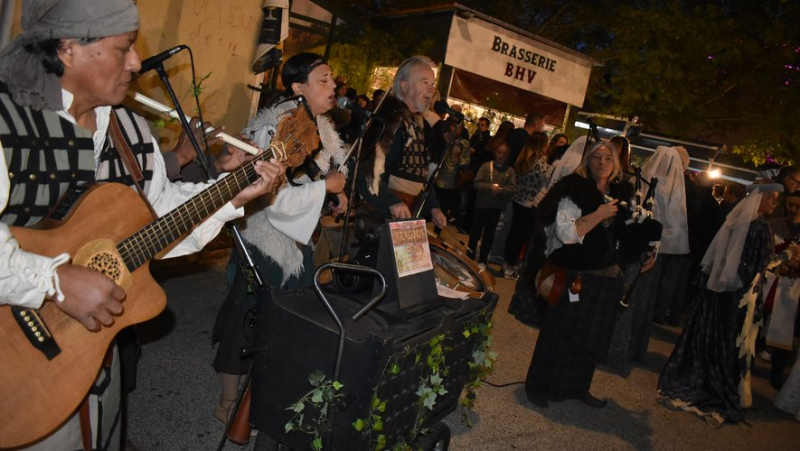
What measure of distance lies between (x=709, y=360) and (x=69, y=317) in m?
5.49

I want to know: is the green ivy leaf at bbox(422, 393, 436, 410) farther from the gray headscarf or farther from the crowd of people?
the gray headscarf

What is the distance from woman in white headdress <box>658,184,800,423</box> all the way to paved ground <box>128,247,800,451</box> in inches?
9.0

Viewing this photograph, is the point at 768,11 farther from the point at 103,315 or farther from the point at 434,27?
the point at 103,315

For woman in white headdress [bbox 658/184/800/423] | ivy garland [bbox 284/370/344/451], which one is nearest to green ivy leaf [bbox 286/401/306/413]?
ivy garland [bbox 284/370/344/451]

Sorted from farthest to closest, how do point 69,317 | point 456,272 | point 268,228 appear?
point 456,272 < point 268,228 < point 69,317

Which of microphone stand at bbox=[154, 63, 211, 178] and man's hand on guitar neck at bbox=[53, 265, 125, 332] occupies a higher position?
microphone stand at bbox=[154, 63, 211, 178]

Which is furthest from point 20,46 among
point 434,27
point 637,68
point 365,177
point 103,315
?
point 637,68

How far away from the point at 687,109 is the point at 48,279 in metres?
19.0

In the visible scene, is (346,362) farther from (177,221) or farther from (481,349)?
(481,349)

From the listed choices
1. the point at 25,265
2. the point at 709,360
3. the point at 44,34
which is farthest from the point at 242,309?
the point at 709,360

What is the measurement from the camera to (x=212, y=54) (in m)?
5.66

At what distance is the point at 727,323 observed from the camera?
5129 millimetres

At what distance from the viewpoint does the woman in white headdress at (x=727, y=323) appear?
199 inches

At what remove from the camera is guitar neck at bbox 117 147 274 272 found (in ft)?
5.83
